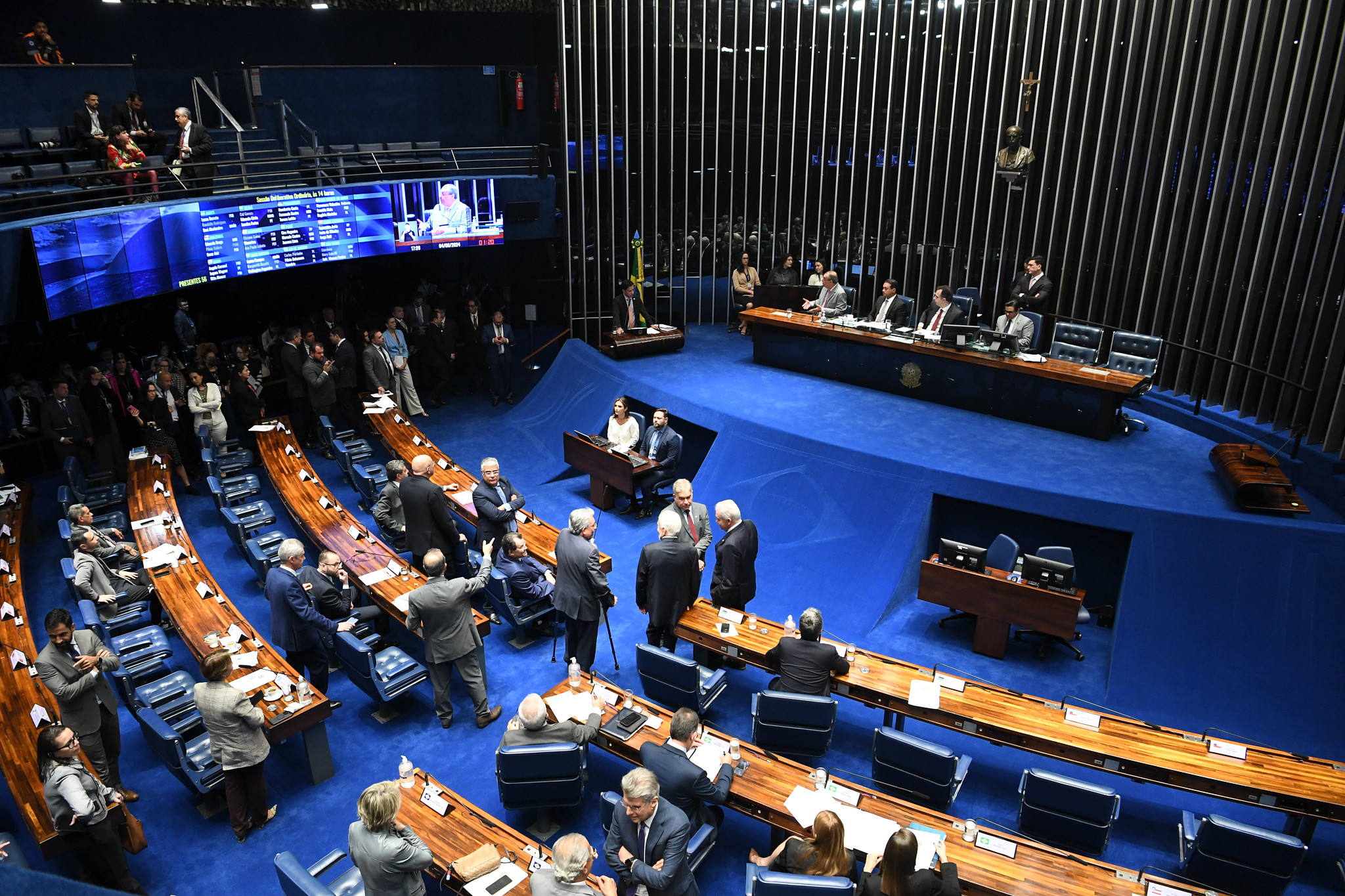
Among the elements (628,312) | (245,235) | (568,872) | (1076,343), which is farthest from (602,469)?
(568,872)

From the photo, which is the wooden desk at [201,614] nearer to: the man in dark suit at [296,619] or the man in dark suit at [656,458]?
the man in dark suit at [296,619]

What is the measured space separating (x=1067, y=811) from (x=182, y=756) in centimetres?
588

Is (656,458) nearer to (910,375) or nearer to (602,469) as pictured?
(602,469)

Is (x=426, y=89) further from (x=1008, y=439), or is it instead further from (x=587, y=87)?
(x=1008, y=439)

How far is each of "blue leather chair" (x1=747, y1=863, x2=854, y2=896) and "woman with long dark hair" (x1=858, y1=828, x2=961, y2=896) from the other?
133 mm

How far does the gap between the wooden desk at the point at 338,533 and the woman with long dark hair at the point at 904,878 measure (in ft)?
13.1

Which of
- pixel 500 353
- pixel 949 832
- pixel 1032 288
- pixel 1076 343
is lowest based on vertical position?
pixel 949 832

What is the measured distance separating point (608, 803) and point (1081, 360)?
341 inches

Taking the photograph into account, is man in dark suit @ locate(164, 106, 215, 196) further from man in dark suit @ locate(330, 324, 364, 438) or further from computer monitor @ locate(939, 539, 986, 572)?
computer monitor @ locate(939, 539, 986, 572)

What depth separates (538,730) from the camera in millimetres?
5691

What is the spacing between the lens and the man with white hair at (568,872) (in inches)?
169

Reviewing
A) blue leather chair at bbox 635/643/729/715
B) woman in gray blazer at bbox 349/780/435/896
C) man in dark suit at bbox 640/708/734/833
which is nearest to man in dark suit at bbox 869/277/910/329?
blue leather chair at bbox 635/643/729/715

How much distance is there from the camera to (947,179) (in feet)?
46.5

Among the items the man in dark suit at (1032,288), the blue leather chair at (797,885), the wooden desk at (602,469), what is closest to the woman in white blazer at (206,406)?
the wooden desk at (602,469)
